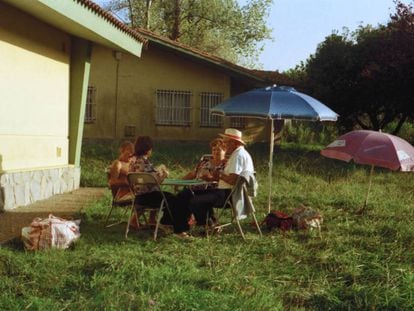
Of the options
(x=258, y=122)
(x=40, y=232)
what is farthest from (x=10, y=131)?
(x=258, y=122)

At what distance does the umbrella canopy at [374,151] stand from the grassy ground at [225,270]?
2.88 feet

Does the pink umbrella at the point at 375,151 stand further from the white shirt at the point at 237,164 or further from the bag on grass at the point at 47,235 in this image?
the bag on grass at the point at 47,235

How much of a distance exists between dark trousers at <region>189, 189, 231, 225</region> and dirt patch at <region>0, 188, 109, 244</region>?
215 centimetres

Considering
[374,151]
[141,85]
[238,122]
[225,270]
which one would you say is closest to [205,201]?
[225,270]

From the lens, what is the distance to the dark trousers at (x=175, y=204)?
23.4 ft

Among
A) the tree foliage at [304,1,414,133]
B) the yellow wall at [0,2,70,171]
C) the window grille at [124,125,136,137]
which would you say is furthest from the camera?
the window grille at [124,125,136,137]

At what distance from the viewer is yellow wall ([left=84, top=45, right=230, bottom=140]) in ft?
61.8

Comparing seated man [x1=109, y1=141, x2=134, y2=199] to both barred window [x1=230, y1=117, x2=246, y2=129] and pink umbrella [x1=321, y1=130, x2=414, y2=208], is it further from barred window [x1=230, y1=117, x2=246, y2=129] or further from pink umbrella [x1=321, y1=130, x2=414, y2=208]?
barred window [x1=230, y1=117, x2=246, y2=129]

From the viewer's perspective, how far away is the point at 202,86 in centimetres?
1936

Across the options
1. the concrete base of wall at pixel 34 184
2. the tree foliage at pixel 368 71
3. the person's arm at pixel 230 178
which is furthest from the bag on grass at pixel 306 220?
the tree foliage at pixel 368 71

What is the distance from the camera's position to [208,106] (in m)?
19.6

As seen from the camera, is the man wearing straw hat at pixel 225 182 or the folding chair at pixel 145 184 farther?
the man wearing straw hat at pixel 225 182

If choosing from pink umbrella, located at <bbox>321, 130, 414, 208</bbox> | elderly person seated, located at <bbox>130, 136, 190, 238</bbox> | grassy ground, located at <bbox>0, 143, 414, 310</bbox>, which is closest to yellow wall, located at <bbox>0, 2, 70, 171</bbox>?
grassy ground, located at <bbox>0, 143, 414, 310</bbox>

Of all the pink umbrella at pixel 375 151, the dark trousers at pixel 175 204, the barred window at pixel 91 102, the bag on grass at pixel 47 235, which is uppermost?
the barred window at pixel 91 102
